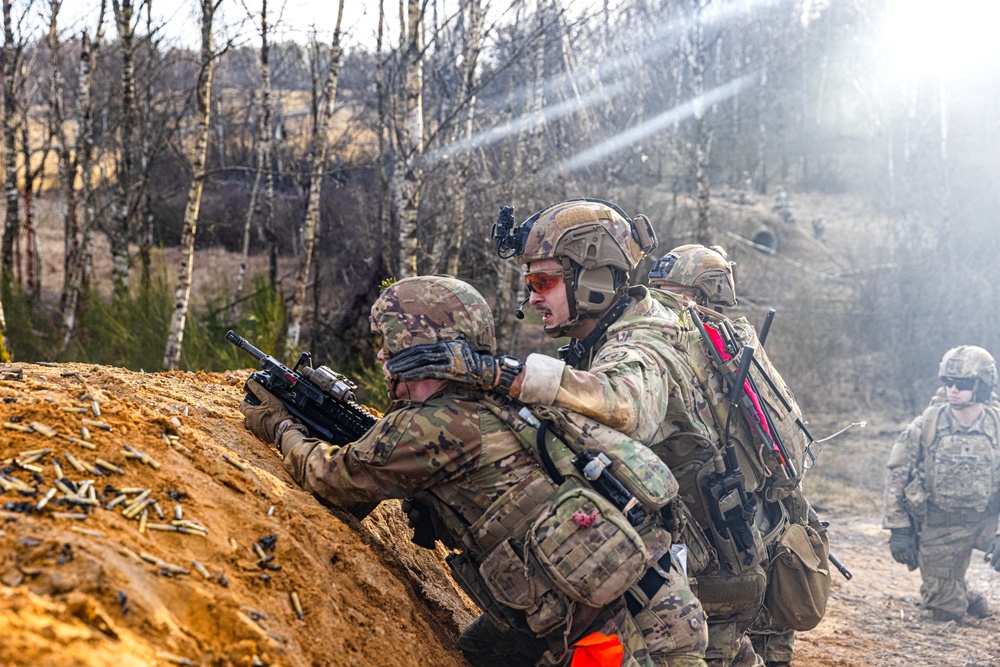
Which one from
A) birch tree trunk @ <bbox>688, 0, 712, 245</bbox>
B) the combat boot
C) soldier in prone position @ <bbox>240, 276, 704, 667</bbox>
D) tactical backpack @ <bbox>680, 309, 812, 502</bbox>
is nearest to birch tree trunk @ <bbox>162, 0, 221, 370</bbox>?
tactical backpack @ <bbox>680, 309, 812, 502</bbox>

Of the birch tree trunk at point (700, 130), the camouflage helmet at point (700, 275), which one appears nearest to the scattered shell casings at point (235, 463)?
the camouflage helmet at point (700, 275)

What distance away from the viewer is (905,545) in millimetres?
8422

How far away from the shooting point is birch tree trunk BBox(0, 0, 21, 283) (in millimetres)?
12492

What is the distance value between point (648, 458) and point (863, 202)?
85.5 ft

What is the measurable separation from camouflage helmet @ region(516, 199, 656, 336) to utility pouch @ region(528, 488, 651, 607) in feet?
3.88

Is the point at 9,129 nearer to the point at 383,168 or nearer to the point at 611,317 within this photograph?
the point at 383,168

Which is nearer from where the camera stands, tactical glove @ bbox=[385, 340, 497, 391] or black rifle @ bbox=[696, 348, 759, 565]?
tactical glove @ bbox=[385, 340, 497, 391]

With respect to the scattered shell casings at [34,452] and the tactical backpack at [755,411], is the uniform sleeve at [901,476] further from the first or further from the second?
the scattered shell casings at [34,452]

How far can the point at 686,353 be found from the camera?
4410 millimetres

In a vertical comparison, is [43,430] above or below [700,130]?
below

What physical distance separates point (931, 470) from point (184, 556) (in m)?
7.29

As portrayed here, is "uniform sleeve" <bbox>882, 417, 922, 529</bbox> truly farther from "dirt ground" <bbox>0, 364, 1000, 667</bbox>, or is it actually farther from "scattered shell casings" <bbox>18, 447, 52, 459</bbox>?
"scattered shell casings" <bbox>18, 447, 52, 459</bbox>

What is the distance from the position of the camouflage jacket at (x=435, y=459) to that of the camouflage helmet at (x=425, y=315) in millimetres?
226

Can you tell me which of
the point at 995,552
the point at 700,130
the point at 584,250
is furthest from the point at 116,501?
the point at 700,130
